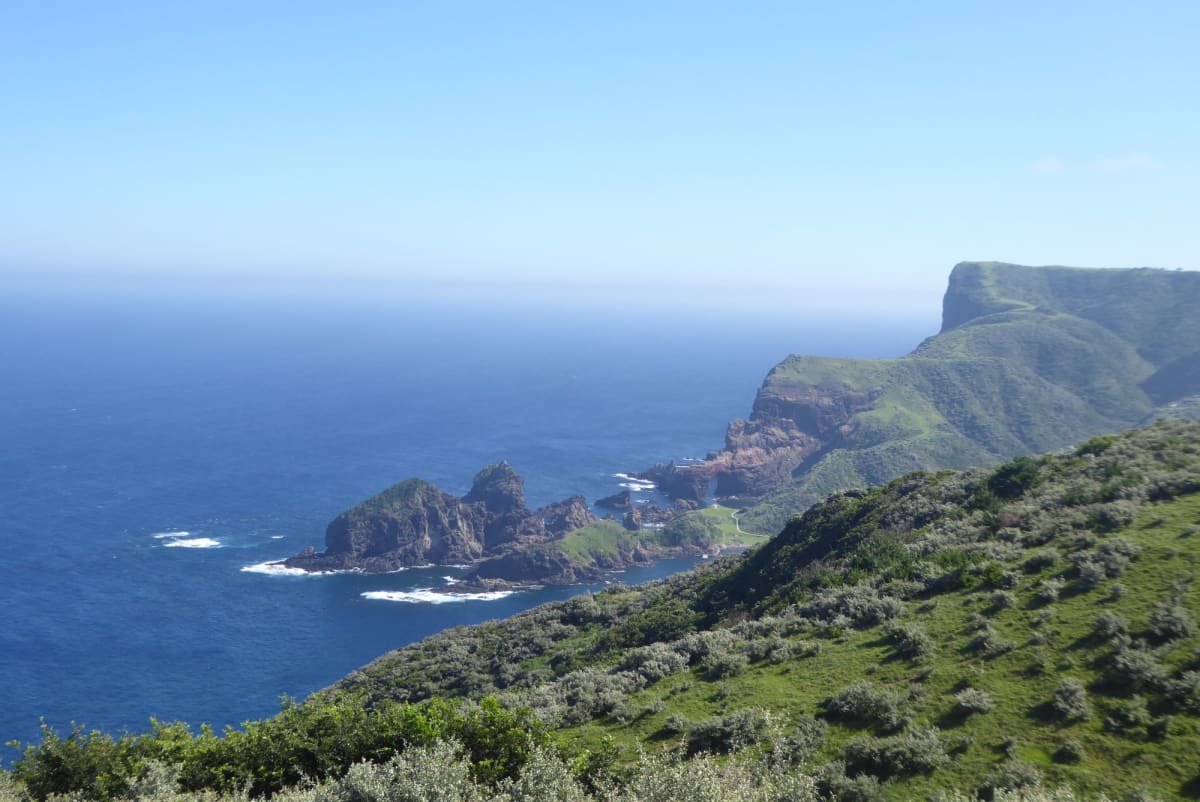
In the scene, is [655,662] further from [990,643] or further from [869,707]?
[990,643]

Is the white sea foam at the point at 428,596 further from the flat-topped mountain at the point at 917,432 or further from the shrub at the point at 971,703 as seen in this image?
the shrub at the point at 971,703

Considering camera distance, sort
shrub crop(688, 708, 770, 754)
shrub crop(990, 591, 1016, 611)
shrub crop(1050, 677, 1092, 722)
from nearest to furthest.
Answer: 1. shrub crop(1050, 677, 1092, 722)
2. shrub crop(688, 708, 770, 754)
3. shrub crop(990, 591, 1016, 611)

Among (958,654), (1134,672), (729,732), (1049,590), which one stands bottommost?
(729,732)

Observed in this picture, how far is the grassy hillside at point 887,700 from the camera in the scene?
16828mm

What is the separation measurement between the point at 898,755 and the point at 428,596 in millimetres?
101581

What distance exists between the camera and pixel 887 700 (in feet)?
67.4

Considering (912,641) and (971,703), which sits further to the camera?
(912,641)

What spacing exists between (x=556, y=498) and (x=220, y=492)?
219ft

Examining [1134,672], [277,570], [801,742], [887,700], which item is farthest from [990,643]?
[277,570]

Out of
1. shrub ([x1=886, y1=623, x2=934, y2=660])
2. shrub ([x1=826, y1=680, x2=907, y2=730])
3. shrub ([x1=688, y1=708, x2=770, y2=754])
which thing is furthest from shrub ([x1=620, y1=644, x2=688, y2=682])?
shrub ([x1=886, y1=623, x2=934, y2=660])

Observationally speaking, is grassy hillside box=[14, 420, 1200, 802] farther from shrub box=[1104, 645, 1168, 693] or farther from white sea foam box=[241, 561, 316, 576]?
white sea foam box=[241, 561, 316, 576]

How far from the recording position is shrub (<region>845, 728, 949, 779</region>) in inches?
701

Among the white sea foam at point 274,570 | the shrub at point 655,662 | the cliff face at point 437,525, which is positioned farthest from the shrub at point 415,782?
the cliff face at point 437,525

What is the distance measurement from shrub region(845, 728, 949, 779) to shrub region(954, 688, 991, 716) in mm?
1380
